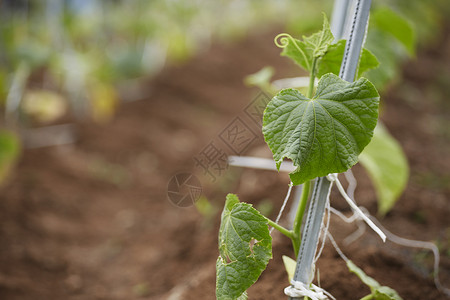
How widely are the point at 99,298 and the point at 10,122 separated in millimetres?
2405

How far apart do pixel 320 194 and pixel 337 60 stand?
0.37 meters

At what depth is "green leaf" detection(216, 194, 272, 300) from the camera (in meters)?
0.95

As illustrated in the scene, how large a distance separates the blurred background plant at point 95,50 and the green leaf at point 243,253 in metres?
Answer: 1.09

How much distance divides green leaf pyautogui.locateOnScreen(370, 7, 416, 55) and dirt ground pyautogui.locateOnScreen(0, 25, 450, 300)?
66cm

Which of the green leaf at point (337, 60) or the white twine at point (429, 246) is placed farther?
the white twine at point (429, 246)

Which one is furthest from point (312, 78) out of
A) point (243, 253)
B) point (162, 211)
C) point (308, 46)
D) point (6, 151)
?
point (6, 151)

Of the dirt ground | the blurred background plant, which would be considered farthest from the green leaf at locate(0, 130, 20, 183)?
the dirt ground

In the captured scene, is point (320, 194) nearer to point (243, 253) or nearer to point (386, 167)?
point (243, 253)

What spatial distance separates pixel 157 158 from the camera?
4043 millimetres

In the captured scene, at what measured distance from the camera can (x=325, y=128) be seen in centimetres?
90

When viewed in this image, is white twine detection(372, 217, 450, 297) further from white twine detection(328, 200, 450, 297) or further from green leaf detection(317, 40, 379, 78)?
green leaf detection(317, 40, 379, 78)

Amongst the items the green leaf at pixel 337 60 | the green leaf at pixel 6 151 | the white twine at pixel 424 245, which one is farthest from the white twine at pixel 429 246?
the green leaf at pixel 6 151

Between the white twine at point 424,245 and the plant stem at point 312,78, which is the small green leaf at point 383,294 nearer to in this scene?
the white twine at point 424,245

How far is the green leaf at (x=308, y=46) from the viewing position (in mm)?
979
